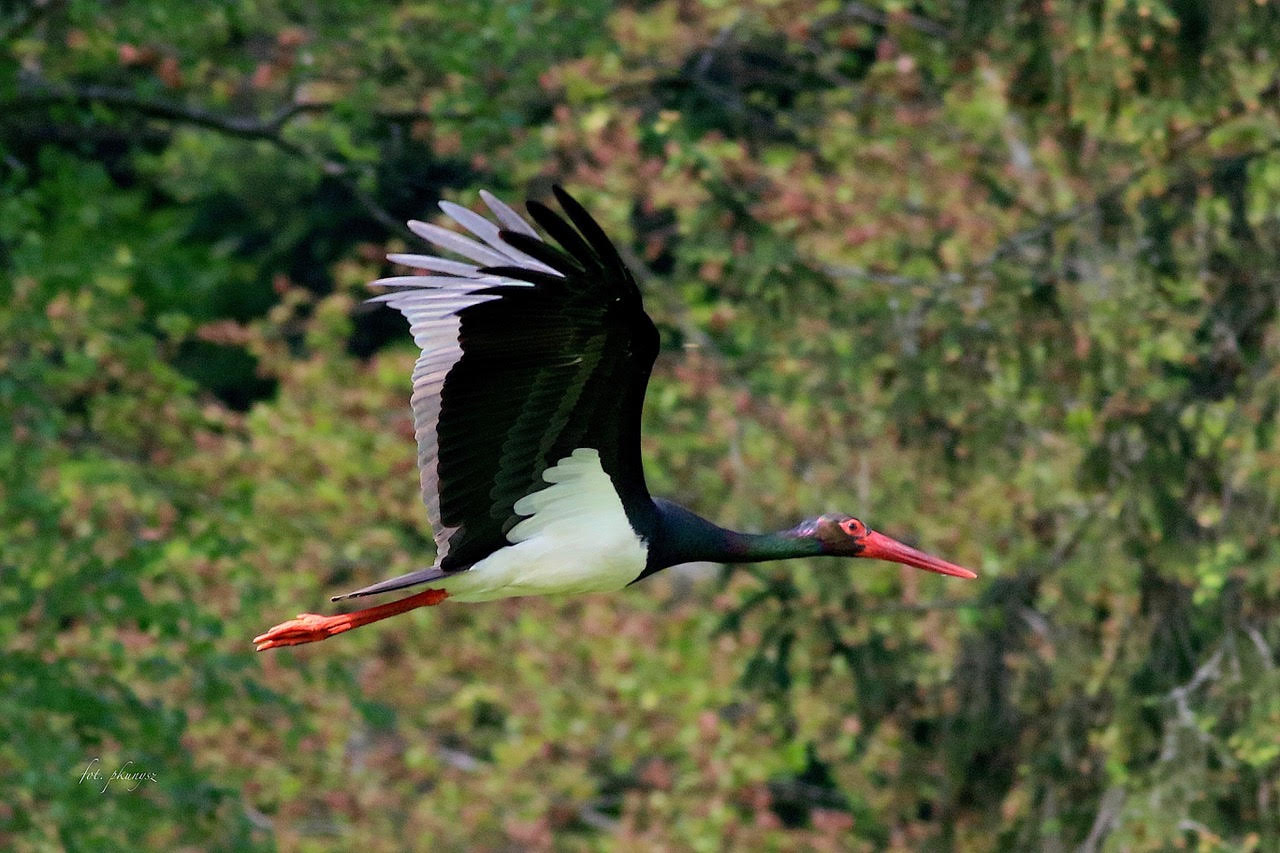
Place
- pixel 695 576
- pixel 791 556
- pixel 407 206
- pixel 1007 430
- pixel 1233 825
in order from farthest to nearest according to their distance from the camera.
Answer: pixel 407 206 < pixel 695 576 < pixel 1007 430 < pixel 1233 825 < pixel 791 556

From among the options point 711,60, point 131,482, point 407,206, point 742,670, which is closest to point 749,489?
point 742,670

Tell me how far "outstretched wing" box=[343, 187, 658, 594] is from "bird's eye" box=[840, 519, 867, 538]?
77 centimetres

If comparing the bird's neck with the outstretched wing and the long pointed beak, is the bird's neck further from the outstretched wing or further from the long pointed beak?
the long pointed beak

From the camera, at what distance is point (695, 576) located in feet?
39.1

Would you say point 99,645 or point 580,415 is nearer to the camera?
point 580,415

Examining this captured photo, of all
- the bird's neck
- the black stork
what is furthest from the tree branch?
the black stork

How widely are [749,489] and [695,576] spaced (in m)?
1.50

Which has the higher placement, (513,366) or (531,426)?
(513,366)

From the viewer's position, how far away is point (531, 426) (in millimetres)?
5312

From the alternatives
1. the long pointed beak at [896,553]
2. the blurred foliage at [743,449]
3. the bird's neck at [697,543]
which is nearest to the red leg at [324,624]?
the bird's neck at [697,543]

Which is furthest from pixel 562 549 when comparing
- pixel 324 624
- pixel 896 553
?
pixel 896 553

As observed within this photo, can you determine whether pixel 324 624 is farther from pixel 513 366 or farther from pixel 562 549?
pixel 513 366

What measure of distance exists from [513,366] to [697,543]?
0.93 metres

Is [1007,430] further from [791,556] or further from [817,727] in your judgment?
[791,556]
